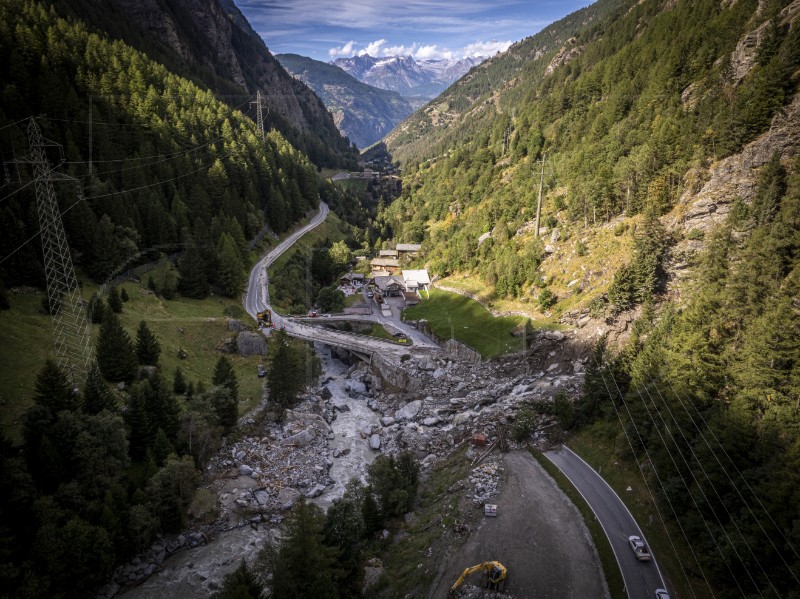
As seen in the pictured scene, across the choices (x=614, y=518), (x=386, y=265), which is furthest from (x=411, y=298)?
(x=614, y=518)

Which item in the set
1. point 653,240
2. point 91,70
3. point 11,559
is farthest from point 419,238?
point 11,559

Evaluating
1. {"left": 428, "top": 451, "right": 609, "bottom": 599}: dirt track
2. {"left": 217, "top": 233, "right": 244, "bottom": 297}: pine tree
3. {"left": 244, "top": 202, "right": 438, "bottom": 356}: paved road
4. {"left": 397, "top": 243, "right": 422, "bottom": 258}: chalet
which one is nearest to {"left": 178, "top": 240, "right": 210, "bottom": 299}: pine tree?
{"left": 217, "top": 233, "right": 244, "bottom": 297}: pine tree

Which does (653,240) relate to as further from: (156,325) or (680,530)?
(156,325)

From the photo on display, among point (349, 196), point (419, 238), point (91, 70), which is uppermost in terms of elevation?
point (91, 70)

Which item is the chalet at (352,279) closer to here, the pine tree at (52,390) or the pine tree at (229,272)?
the pine tree at (229,272)

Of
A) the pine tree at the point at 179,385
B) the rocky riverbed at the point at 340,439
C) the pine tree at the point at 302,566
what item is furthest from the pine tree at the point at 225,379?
the pine tree at the point at 302,566
